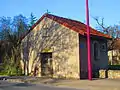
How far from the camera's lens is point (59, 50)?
26.5m

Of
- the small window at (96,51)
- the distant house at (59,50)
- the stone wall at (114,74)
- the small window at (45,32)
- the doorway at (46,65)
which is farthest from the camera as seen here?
the small window at (45,32)

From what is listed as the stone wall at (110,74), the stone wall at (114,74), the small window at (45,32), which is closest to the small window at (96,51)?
the stone wall at (110,74)

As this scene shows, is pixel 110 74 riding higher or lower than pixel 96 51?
lower

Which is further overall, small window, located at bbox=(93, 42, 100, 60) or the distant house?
small window, located at bbox=(93, 42, 100, 60)

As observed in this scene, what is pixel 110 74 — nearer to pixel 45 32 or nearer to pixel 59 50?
pixel 59 50

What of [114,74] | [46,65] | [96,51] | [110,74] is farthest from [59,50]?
[114,74]

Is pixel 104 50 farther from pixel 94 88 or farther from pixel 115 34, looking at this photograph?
pixel 115 34

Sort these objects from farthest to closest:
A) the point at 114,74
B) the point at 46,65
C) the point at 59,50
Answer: the point at 46,65
the point at 59,50
the point at 114,74

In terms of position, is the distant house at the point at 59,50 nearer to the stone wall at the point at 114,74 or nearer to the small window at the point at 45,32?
the small window at the point at 45,32

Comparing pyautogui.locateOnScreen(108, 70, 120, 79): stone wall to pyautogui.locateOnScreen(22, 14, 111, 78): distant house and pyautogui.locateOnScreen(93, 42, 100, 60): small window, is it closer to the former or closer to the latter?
pyautogui.locateOnScreen(22, 14, 111, 78): distant house

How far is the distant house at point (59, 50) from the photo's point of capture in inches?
1002

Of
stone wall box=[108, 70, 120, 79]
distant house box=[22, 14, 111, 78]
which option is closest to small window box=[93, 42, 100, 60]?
distant house box=[22, 14, 111, 78]

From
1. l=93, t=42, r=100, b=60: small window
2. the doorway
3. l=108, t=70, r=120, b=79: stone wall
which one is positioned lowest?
l=108, t=70, r=120, b=79: stone wall

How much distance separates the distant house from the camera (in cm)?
2545
